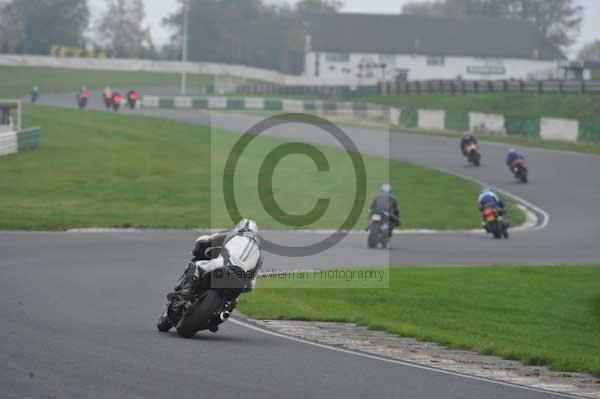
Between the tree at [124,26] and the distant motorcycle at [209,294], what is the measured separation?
143468mm

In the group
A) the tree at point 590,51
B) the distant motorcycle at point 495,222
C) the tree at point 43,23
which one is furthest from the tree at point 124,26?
the distant motorcycle at point 495,222

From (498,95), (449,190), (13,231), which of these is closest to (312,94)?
(498,95)

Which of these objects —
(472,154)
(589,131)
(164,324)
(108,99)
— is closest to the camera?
(164,324)

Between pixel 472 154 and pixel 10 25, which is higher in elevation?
pixel 10 25

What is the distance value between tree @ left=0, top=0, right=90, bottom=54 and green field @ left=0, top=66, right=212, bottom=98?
594 inches

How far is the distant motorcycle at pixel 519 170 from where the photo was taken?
3584 centimetres

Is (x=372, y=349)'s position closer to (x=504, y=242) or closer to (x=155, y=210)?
(x=504, y=242)

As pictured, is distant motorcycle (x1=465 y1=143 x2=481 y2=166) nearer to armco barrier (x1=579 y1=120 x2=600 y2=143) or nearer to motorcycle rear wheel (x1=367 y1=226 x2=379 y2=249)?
armco barrier (x1=579 y1=120 x2=600 y2=143)

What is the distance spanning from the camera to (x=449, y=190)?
113ft

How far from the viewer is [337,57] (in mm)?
108875

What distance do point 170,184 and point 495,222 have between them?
13.2 meters

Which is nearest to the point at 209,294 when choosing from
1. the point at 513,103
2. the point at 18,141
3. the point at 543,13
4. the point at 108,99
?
the point at 18,141

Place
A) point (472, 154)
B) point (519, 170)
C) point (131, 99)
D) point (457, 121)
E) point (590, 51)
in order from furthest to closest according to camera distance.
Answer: point (590, 51)
point (131, 99)
point (457, 121)
point (472, 154)
point (519, 170)

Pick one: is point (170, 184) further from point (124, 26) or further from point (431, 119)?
point (124, 26)
